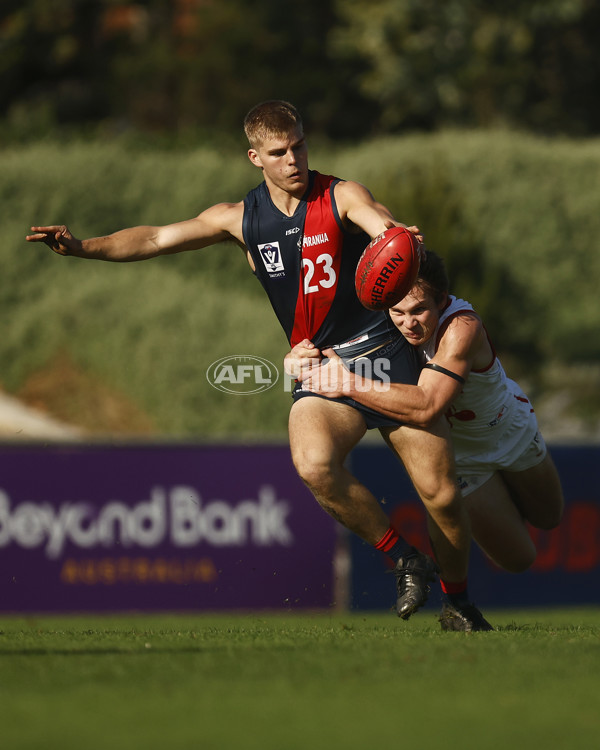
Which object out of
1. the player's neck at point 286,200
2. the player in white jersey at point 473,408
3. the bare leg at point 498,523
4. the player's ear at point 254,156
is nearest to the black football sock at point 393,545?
the player in white jersey at point 473,408

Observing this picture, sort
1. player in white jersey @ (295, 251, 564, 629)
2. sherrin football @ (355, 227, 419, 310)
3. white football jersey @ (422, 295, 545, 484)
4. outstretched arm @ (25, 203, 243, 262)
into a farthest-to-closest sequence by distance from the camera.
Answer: white football jersey @ (422, 295, 545, 484)
outstretched arm @ (25, 203, 243, 262)
player in white jersey @ (295, 251, 564, 629)
sherrin football @ (355, 227, 419, 310)

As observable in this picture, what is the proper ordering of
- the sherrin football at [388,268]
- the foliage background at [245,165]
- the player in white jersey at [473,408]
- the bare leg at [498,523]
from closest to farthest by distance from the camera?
1. the sherrin football at [388,268]
2. the player in white jersey at [473,408]
3. the bare leg at [498,523]
4. the foliage background at [245,165]

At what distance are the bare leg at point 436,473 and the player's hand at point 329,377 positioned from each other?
1.08 ft

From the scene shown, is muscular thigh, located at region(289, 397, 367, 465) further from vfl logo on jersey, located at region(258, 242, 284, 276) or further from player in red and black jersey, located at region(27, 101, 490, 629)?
vfl logo on jersey, located at region(258, 242, 284, 276)

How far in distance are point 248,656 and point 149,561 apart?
307 inches

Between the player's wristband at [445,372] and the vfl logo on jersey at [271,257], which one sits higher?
the vfl logo on jersey at [271,257]

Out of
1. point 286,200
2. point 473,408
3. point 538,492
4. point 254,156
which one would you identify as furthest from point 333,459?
point 538,492

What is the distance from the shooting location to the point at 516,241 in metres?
24.6

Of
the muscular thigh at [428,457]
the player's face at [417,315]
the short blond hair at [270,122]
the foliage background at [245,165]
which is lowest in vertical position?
the muscular thigh at [428,457]

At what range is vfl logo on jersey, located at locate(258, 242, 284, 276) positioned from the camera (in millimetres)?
6492

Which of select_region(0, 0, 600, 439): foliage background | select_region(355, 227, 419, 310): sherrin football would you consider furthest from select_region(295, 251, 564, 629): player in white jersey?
select_region(0, 0, 600, 439): foliage background

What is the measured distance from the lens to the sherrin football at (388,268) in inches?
234

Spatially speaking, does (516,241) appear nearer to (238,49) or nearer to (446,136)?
(446,136)

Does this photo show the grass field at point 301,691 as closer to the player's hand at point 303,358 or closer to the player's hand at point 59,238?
the player's hand at point 303,358
